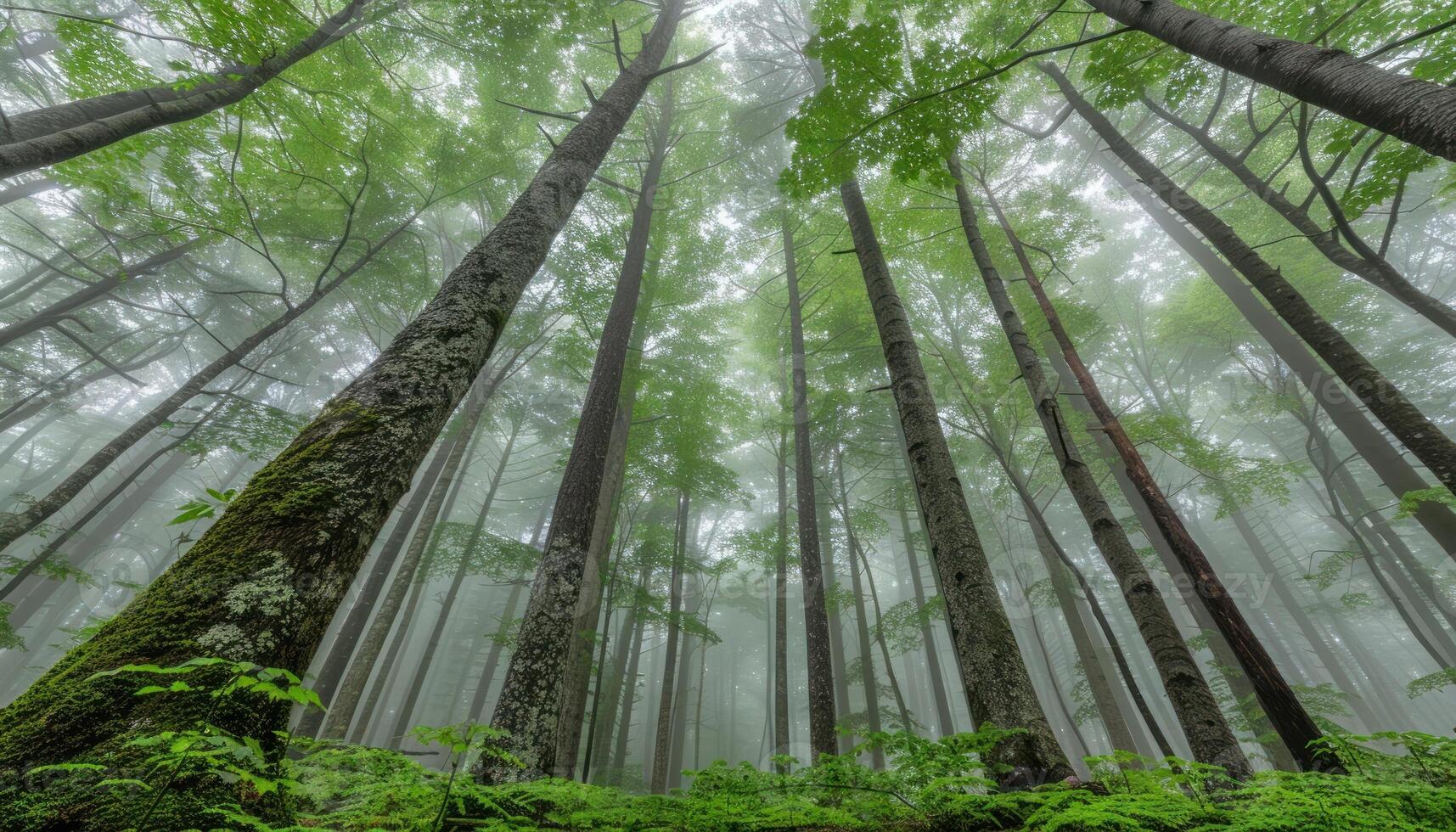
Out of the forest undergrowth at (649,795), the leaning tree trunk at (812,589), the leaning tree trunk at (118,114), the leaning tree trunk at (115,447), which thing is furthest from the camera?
the leaning tree trunk at (115,447)

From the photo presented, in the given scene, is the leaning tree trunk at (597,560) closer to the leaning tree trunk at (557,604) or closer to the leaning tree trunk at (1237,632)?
the leaning tree trunk at (557,604)

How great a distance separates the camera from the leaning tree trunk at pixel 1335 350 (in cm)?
357

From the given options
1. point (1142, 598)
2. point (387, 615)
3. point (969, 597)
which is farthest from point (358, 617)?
point (1142, 598)

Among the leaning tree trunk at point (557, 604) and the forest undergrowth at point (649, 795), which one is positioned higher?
the leaning tree trunk at point (557, 604)

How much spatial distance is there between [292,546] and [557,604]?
2.52 meters

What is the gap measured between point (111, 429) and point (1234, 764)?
146 ft

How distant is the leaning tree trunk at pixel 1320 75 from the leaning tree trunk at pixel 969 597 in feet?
7.88

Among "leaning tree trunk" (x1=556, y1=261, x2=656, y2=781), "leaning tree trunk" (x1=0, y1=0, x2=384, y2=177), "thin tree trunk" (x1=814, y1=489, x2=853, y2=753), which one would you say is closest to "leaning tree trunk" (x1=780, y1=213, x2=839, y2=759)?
"leaning tree trunk" (x1=556, y1=261, x2=656, y2=781)

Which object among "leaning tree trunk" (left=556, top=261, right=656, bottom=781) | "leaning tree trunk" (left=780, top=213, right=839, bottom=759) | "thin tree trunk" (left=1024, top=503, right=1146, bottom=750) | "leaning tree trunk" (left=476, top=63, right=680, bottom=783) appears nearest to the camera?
"leaning tree trunk" (left=476, top=63, right=680, bottom=783)

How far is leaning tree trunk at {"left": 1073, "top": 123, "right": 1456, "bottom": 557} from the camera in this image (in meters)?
5.79

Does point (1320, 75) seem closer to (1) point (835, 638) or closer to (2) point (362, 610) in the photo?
(2) point (362, 610)

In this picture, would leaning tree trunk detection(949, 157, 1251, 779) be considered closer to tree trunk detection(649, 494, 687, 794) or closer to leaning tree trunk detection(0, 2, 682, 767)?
leaning tree trunk detection(0, 2, 682, 767)

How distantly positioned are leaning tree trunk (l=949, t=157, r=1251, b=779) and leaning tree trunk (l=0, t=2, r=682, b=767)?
398 cm

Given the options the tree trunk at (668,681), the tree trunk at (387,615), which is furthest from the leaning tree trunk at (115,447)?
the tree trunk at (668,681)
